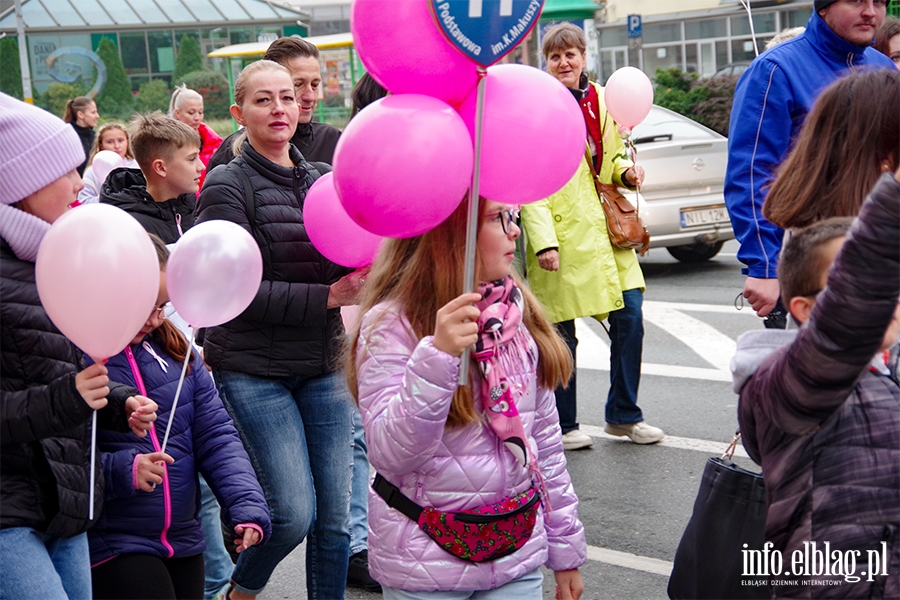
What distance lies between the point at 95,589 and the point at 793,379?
1.94m

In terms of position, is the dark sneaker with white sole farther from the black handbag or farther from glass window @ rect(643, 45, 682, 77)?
glass window @ rect(643, 45, 682, 77)

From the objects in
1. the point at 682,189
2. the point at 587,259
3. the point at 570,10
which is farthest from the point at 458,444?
the point at 570,10

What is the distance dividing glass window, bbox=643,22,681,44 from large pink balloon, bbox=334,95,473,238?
33206 mm

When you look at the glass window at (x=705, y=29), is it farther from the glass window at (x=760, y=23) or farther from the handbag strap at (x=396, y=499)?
the handbag strap at (x=396, y=499)

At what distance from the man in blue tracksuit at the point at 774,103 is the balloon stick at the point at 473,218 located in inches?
70.0

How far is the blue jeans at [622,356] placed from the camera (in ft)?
19.0

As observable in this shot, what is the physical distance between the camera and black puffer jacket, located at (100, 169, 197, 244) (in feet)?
14.6

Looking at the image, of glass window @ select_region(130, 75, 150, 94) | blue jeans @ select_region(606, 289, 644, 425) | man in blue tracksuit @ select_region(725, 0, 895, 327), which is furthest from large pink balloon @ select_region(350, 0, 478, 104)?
glass window @ select_region(130, 75, 150, 94)

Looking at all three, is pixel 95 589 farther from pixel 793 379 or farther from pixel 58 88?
pixel 58 88

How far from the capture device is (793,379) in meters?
2.08

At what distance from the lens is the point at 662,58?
1353 inches

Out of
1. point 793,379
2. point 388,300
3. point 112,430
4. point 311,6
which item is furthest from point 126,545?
point 311,6

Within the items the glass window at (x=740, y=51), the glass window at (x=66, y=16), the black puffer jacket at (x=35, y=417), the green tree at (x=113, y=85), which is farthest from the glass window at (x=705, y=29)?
the black puffer jacket at (x=35, y=417)

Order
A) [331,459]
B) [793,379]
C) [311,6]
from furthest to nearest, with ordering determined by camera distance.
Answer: [311,6]
[331,459]
[793,379]
